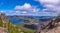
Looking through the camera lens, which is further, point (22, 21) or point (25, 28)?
point (22, 21)

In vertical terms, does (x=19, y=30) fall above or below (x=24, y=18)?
below

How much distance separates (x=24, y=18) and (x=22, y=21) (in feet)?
1.10

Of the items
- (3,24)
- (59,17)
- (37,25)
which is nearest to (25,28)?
(37,25)

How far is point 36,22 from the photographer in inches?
322

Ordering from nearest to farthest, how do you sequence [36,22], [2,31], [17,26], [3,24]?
[2,31]
[3,24]
[17,26]
[36,22]

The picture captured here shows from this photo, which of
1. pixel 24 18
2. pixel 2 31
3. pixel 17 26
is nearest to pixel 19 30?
pixel 17 26

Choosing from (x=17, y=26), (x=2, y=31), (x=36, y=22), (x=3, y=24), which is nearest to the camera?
(x=2, y=31)

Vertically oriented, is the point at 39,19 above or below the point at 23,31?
above

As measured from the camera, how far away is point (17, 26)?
757 centimetres

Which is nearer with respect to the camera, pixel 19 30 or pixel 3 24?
pixel 3 24

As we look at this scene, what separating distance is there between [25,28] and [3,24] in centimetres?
163

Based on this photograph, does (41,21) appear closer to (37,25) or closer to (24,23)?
(37,25)

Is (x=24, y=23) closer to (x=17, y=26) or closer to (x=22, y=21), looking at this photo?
(x=22, y=21)

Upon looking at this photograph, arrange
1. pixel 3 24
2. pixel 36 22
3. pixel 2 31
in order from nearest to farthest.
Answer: pixel 2 31 < pixel 3 24 < pixel 36 22
